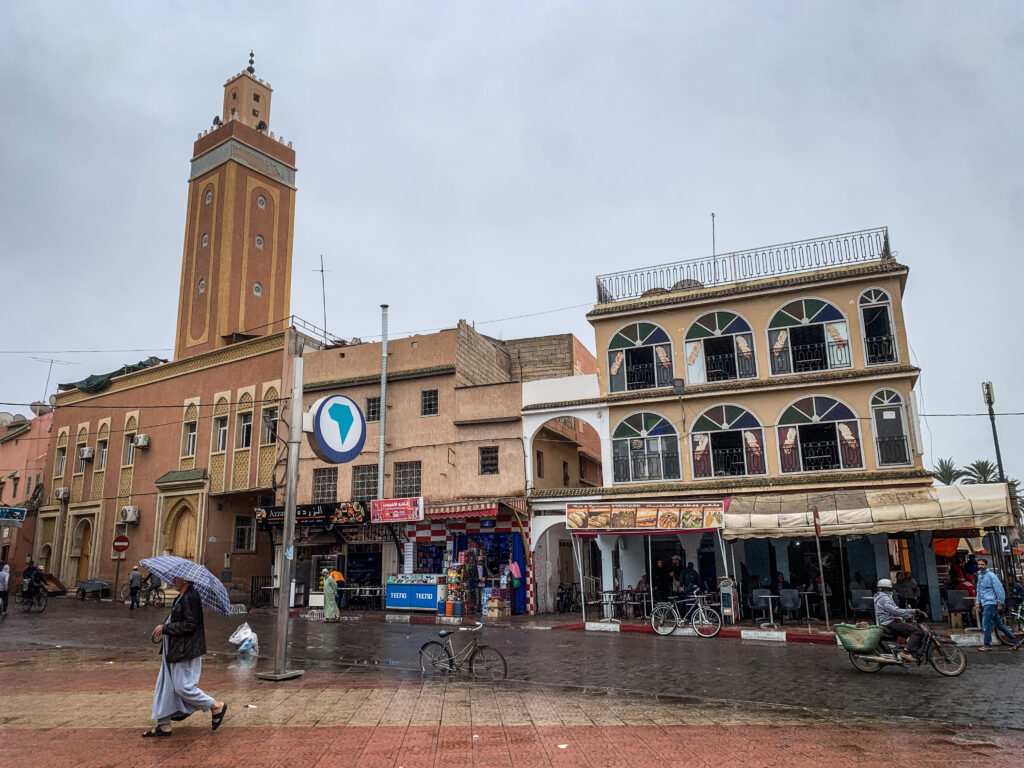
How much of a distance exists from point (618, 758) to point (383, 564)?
2122 centimetres

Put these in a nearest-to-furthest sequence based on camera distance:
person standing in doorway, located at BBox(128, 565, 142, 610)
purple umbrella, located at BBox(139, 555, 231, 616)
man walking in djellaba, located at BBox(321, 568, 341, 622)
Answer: purple umbrella, located at BBox(139, 555, 231, 616)
man walking in djellaba, located at BBox(321, 568, 341, 622)
person standing in doorway, located at BBox(128, 565, 142, 610)

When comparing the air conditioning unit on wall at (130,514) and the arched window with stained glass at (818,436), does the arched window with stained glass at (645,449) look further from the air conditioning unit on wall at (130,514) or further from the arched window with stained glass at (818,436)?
the air conditioning unit on wall at (130,514)

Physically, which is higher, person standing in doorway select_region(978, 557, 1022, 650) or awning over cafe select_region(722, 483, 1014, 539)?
awning over cafe select_region(722, 483, 1014, 539)

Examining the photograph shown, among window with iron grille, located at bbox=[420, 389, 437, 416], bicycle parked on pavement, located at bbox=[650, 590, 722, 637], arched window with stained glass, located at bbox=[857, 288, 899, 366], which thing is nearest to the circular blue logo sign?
bicycle parked on pavement, located at bbox=[650, 590, 722, 637]

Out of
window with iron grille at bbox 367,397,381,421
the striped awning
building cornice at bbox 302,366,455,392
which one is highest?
building cornice at bbox 302,366,455,392

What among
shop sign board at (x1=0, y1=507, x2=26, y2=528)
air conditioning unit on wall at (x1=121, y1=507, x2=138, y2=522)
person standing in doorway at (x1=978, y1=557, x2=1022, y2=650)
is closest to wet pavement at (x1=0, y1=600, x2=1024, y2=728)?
person standing in doorway at (x1=978, y1=557, x2=1022, y2=650)

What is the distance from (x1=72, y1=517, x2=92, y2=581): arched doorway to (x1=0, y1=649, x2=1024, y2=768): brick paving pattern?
29981 millimetres

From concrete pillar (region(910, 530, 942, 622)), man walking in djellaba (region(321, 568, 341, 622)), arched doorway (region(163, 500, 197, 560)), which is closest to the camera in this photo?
concrete pillar (region(910, 530, 942, 622))

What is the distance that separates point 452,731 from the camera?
7.75 meters

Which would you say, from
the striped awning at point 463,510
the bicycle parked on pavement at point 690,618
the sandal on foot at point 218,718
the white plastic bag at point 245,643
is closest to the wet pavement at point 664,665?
the white plastic bag at point 245,643

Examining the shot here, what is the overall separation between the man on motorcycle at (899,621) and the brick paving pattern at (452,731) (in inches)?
140

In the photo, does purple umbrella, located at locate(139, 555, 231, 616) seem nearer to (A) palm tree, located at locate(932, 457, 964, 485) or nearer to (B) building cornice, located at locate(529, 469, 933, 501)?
(B) building cornice, located at locate(529, 469, 933, 501)

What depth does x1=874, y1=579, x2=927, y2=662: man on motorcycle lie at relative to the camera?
11586 millimetres

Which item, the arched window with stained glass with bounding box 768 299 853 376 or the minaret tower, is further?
the minaret tower
